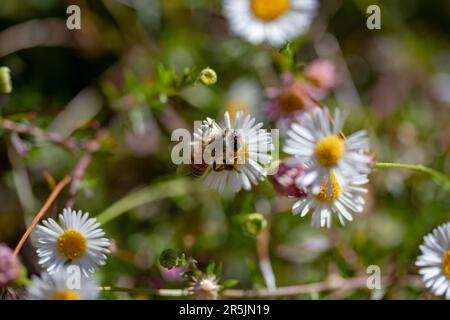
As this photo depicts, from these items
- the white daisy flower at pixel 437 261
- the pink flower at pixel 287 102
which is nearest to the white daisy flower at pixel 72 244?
the pink flower at pixel 287 102

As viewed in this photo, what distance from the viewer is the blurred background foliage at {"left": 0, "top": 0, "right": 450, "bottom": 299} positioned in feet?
5.66

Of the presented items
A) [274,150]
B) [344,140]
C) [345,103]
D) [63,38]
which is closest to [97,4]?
[63,38]

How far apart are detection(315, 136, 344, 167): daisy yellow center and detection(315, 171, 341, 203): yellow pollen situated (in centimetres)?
6

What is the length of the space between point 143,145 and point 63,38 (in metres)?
0.51

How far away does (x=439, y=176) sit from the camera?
1.51 meters

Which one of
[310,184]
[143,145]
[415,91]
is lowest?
[310,184]

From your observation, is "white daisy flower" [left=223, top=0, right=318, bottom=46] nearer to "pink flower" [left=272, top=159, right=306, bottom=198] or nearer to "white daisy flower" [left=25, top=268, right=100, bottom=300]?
"pink flower" [left=272, top=159, right=306, bottom=198]

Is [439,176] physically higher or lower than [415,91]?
lower

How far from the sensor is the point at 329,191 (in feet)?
4.19

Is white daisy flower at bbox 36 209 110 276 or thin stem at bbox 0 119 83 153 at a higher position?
thin stem at bbox 0 119 83 153

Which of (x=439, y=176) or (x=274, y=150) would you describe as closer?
(x=274, y=150)

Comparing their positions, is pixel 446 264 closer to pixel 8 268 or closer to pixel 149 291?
pixel 149 291

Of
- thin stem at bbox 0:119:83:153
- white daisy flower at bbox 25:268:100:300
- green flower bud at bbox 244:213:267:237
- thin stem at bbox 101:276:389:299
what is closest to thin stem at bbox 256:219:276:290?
thin stem at bbox 101:276:389:299
